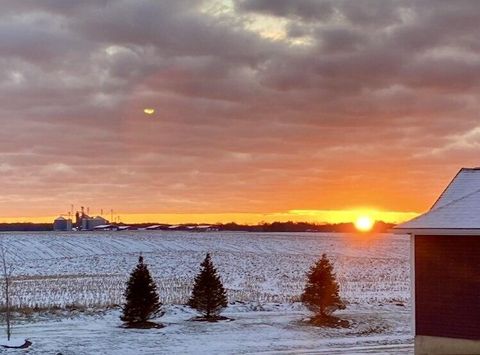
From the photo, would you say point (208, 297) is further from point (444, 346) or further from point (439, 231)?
point (439, 231)

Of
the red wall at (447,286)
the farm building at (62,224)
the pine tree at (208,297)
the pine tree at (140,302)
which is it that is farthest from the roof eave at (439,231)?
the farm building at (62,224)

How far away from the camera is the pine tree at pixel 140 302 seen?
23.2m

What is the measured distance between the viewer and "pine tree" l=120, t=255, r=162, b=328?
23.2 meters

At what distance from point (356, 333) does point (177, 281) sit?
1830cm

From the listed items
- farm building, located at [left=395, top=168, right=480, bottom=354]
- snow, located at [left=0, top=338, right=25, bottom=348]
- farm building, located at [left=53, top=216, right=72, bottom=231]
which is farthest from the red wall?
farm building, located at [left=53, top=216, right=72, bottom=231]

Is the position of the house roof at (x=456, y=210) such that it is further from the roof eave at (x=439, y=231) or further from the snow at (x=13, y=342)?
the snow at (x=13, y=342)

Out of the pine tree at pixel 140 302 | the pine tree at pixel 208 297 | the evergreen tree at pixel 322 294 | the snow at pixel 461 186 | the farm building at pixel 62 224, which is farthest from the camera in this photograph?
the farm building at pixel 62 224

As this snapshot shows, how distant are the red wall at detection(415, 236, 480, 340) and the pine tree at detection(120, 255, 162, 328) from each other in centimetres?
970

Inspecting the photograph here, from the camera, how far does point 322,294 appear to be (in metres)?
25.2

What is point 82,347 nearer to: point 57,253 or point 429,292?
point 429,292

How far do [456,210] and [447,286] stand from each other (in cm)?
191

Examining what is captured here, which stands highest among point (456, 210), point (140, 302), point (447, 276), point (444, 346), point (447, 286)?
point (456, 210)

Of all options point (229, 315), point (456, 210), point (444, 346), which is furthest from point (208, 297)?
point (456, 210)

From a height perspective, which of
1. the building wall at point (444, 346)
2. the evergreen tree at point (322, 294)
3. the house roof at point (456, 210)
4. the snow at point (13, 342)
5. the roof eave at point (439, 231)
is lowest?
the snow at point (13, 342)
